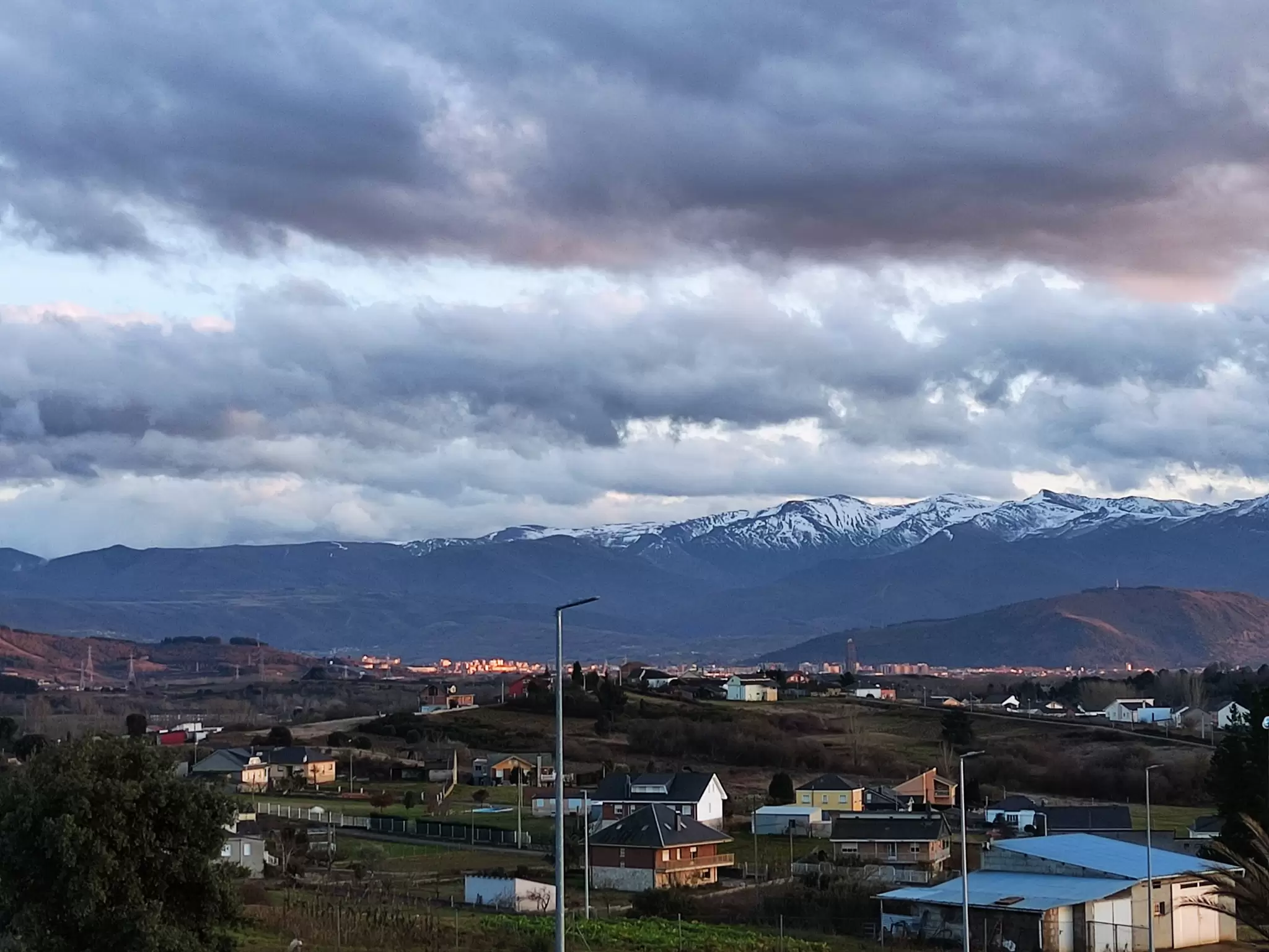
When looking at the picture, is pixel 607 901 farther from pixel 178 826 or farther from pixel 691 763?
pixel 691 763

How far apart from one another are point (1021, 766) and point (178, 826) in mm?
77435

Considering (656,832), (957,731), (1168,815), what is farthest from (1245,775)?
(957,731)

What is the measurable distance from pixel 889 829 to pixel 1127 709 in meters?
83.0

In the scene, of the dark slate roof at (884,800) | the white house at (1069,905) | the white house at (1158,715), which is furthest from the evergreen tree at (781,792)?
the white house at (1158,715)

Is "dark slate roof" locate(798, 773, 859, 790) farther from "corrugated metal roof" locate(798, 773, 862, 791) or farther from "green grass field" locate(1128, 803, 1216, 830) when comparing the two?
"green grass field" locate(1128, 803, 1216, 830)

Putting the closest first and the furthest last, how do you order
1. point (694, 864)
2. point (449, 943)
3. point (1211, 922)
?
point (449, 943)
point (1211, 922)
point (694, 864)

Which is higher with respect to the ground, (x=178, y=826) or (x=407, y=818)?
(x=178, y=826)

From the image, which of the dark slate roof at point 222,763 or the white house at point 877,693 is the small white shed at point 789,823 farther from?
the white house at point 877,693

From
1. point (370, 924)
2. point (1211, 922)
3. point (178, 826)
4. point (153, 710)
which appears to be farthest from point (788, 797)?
point (153, 710)

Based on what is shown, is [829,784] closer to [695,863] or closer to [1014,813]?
[1014,813]

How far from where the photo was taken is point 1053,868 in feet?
153

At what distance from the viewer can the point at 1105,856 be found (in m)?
47.5

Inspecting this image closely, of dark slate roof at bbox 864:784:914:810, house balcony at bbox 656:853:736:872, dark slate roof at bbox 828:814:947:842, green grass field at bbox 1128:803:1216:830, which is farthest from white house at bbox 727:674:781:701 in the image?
house balcony at bbox 656:853:736:872

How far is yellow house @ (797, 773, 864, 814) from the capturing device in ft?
243
